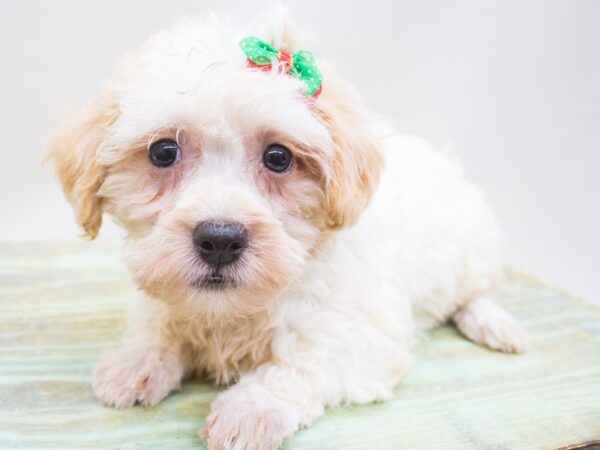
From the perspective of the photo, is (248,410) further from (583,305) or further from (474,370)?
(583,305)

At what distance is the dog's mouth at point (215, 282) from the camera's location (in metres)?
1.63

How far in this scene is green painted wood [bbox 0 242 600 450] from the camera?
1.81 m

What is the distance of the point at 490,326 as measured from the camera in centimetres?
254

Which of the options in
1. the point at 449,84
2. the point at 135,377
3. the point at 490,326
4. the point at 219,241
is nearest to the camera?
the point at 219,241

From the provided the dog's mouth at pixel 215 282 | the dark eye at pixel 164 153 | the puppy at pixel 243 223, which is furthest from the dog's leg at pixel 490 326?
the dark eye at pixel 164 153

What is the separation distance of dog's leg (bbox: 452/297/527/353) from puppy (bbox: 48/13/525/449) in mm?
501

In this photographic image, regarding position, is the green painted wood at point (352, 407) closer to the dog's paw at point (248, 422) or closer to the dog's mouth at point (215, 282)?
the dog's paw at point (248, 422)

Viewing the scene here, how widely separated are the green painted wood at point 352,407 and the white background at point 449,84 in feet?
3.11

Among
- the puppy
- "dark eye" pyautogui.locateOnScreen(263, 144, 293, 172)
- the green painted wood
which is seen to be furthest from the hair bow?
the green painted wood

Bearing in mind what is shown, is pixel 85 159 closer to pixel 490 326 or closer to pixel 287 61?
pixel 287 61

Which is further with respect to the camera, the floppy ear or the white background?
the white background

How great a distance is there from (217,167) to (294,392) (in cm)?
66

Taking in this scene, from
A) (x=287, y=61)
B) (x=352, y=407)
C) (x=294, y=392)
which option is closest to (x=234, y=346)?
(x=294, y=392)

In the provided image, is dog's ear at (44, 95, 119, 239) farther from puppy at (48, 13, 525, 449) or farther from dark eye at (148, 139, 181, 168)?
dark eye at (148, 139, 181, 168)
